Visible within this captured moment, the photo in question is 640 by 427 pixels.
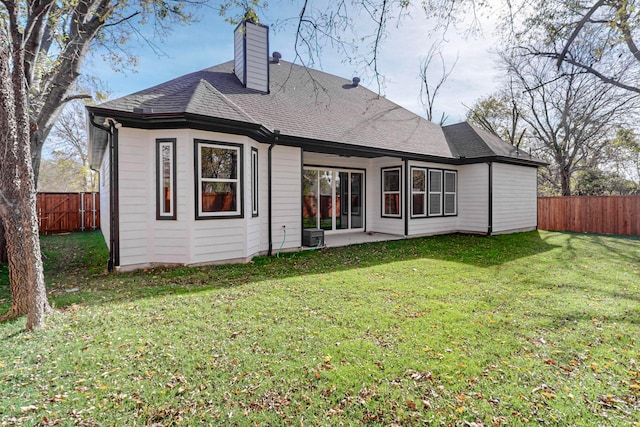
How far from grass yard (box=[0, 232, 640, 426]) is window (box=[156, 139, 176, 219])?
1.30 meters

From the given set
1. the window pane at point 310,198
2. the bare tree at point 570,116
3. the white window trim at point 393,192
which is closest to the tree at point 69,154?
the window pane at point 310,198

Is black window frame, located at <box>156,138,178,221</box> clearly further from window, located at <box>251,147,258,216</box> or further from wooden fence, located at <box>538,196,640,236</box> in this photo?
wooden fence, located at <box>538,196,640,236</box>

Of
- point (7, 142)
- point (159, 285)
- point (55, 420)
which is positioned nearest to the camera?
point (55, 420)

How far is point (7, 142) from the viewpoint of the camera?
3326mm

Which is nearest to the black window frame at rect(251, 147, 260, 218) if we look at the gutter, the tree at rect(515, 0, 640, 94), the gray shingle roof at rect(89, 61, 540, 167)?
the gray shingle roof at rect(89, 61, 540, 167)

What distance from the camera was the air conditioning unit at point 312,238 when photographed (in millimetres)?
8672

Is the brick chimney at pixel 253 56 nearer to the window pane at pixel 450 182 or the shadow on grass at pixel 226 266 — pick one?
the shadow on grass at pixel 226 266

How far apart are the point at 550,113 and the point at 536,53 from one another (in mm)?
16989

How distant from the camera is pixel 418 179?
1094 centimetres

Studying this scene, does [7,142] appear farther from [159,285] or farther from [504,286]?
[504,286]

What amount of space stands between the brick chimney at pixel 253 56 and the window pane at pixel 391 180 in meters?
4.81

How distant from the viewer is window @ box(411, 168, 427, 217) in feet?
35.3

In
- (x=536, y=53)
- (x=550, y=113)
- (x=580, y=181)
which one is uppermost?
(x=550, y=113)

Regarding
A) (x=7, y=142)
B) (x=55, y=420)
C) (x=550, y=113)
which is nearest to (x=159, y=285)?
(x=7, y=142)
